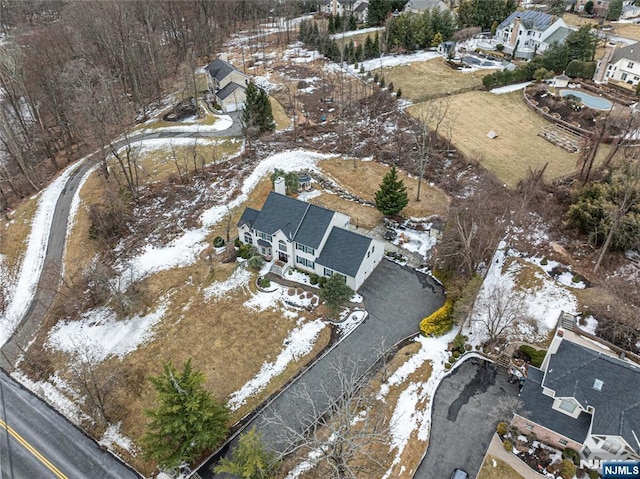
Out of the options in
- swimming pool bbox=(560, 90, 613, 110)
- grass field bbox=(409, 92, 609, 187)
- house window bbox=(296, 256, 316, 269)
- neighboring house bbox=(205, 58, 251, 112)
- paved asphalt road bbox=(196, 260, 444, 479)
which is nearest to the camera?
paved asphalt road bbox=(196, 260, 444, 479)

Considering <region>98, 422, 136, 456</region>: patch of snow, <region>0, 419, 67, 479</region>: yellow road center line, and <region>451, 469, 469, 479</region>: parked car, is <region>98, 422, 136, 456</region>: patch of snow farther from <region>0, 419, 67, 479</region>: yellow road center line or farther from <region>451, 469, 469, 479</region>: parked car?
<region>451, 469, 469, 479</region>: parked car

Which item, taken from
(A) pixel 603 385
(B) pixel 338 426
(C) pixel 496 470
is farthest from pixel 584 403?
(B) pixel 338 426

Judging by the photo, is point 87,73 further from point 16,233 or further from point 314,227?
point 314,227

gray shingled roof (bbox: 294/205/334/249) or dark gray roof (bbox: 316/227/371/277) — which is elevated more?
gray shingled roof (bbox: 294/205/334/249)

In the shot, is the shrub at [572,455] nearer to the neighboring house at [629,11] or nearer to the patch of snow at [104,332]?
the patch of snow at [104,332]

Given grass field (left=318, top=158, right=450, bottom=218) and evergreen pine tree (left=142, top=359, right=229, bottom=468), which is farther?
grass field (left=318, top=158, right=450, bottom=218)

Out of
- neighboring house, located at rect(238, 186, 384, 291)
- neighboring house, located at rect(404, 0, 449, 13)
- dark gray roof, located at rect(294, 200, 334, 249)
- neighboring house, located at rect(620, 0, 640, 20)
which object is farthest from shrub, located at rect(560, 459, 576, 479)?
neighboring house, located at rect(620, 0, 640, 20)

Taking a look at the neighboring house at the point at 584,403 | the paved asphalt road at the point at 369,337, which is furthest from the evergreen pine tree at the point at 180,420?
the neighboring house at the point at 584,403
